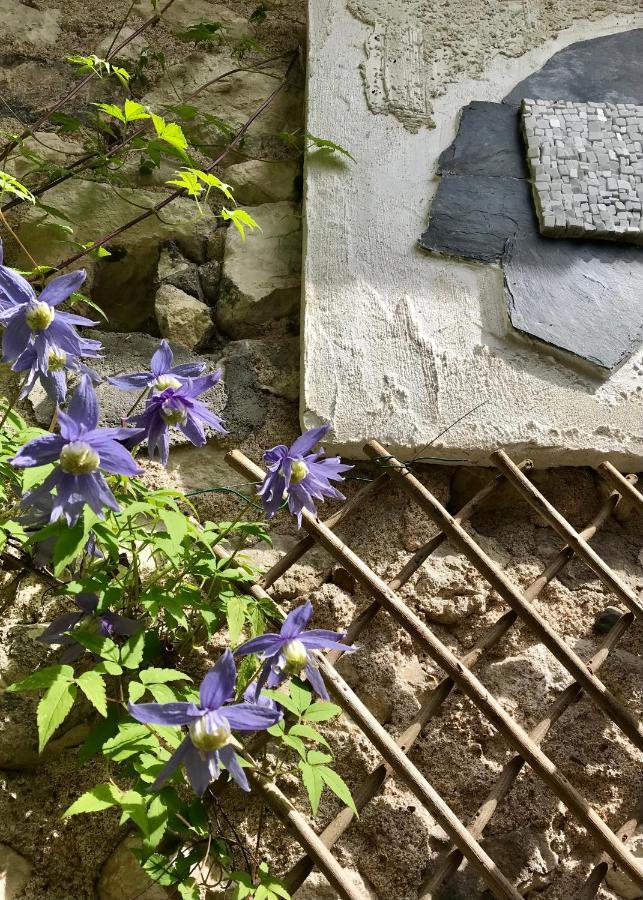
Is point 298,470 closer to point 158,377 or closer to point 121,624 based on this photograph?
point 158,377

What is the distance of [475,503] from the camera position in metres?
1.38

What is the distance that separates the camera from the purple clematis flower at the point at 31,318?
36.9 inches

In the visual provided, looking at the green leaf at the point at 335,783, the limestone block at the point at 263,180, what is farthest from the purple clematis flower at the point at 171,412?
the limestone block at the point at 263,180

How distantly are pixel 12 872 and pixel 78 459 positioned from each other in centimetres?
61

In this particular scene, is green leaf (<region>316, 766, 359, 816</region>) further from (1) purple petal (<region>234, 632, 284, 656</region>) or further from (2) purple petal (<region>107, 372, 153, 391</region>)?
(2) purple petal (<region>107, 372, 153, 391</region>)

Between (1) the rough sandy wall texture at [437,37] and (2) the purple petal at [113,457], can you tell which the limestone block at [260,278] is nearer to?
(1) the rough sandy wall texture at [437,37]

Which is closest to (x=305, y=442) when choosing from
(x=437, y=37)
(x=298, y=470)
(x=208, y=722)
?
(x=298, y=470)

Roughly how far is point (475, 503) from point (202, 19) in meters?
1.32

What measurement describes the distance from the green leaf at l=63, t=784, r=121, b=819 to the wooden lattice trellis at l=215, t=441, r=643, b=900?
9.4 inches

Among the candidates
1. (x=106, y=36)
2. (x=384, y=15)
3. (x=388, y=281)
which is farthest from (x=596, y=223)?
(x=106, y=36)

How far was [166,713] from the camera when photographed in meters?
0.78

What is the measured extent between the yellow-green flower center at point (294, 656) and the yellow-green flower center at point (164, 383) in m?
0.33

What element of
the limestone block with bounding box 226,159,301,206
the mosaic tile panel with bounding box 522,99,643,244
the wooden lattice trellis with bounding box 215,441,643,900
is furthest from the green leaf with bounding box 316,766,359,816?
the limestone block with bounding box 226,159,301,206

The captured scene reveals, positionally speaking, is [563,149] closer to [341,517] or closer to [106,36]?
[341,517]
